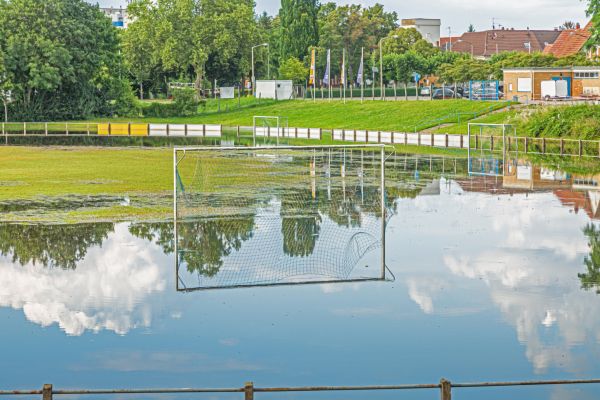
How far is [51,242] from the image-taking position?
1093 inches

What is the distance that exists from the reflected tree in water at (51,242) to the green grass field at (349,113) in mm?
51051

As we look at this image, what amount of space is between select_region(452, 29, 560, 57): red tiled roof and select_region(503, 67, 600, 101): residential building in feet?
292

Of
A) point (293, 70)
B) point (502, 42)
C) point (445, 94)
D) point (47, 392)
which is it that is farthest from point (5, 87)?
point (502, 42)

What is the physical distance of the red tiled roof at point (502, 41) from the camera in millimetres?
183250

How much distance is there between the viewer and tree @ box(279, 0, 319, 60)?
137000 mm

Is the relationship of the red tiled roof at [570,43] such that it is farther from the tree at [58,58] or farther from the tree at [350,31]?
the tree at [58,58]

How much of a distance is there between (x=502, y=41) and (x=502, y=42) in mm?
332

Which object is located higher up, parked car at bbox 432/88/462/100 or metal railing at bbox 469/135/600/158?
parked car at bbox 432/88/462/100

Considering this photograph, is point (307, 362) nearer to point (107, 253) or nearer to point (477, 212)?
point (107, 253)

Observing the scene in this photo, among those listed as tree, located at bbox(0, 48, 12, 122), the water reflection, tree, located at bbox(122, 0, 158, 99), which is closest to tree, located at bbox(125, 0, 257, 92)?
tree, located at bbox(122, 0, 158, 99)

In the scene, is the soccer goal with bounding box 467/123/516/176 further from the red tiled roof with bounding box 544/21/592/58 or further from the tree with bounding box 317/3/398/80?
the tree with bounding box 317/3/398/80

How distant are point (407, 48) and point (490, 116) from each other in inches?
2472

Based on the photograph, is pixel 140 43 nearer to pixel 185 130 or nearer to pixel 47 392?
pixel 185 130

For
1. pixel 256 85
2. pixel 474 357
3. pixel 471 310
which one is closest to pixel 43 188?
pixel 471 310
